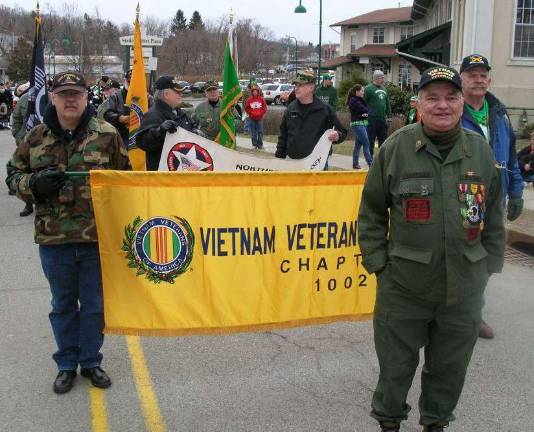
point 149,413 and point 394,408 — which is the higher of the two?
point 394,408

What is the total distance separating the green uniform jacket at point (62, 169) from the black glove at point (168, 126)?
2008mm

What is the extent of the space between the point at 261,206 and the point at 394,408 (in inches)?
62.0

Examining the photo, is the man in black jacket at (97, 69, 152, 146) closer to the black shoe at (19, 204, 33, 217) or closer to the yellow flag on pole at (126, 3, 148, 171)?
the yellow flag on pole at (126, 3, 148, 171)

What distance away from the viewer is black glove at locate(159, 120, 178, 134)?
19.3 ft

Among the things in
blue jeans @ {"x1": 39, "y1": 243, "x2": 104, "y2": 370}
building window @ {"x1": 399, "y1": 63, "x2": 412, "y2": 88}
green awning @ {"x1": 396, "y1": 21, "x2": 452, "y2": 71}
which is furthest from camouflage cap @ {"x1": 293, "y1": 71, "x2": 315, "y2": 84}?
building window @ {"x1": 399, "y1": 63, "x2": 412, "y2": 88}

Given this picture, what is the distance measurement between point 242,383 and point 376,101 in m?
10.8

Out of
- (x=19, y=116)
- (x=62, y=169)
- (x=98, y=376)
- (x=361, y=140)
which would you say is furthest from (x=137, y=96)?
(x=361, y=140)

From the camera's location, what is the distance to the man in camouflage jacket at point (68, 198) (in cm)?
374

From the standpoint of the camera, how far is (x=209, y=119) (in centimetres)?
920

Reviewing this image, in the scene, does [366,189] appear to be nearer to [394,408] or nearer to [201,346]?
[394,408]

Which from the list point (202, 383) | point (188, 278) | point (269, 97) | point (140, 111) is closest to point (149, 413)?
point (202, 383)

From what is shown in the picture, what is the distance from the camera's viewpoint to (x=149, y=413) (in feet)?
12.2

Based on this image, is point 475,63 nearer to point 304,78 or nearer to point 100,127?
point 100,127

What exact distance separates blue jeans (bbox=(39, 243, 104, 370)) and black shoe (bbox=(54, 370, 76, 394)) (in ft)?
0.12
